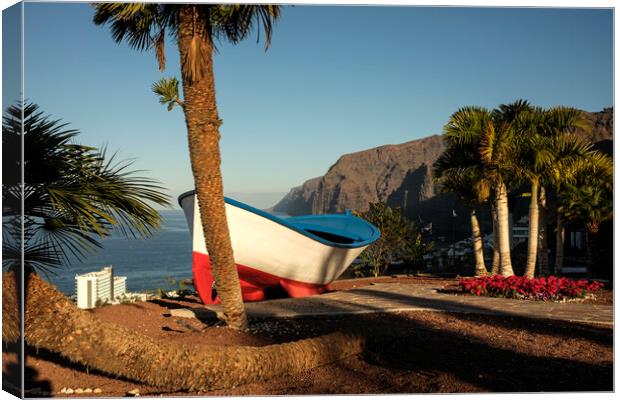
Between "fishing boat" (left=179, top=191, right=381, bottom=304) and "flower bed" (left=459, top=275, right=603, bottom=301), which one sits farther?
"flower bed" (left=459, top=275, right=603, bottom=301)

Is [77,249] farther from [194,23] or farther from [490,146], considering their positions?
[490,146]

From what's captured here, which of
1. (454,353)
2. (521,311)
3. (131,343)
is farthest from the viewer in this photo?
(521,311)

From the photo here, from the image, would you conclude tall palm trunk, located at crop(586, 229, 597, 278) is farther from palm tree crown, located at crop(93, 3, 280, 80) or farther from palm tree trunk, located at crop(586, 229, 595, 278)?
palm tree crown, located at crop(93, 3, 280, 80)

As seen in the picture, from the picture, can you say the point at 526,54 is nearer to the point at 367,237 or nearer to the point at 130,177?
the point at 130,177

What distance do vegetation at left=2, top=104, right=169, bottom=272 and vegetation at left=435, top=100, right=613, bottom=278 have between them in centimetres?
1011

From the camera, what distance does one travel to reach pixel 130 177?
264 inches

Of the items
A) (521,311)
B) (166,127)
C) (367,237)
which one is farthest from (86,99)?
(521,311)

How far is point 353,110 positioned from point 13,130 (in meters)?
98.7

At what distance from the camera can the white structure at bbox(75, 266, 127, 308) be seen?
11.6 m

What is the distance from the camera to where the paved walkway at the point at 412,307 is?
35.0ft

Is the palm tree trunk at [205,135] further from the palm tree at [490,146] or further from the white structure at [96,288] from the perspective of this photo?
the palm tree at [490,146]

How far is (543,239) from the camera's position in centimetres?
1683

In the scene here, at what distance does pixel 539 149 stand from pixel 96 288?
10173mm

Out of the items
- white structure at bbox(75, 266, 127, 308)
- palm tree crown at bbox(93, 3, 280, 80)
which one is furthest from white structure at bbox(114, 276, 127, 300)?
palm tree crown at bbox(93, 3, 280, 80)
